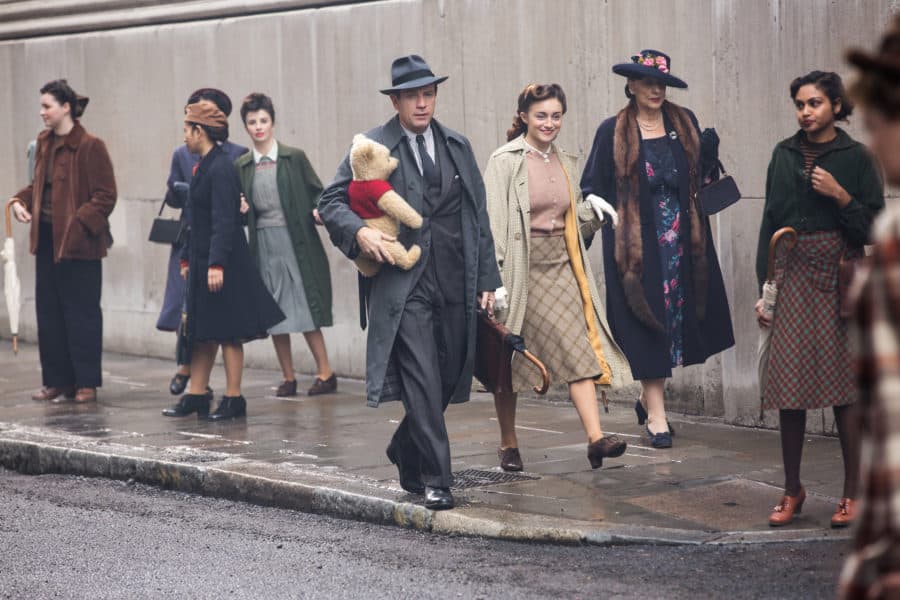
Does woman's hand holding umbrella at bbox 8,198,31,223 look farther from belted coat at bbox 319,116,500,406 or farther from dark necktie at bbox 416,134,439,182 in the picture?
dark necktie at bbox 416,134,439,182

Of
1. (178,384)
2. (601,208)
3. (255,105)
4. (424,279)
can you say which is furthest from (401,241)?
(178,384)

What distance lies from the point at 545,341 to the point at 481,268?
0.81m

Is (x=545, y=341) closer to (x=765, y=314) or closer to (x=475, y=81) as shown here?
(x=765, y=314)

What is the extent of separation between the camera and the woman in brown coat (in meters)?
10.7

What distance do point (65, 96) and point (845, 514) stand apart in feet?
21.6

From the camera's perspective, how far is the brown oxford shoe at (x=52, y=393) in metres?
11.1

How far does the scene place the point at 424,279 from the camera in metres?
6.98

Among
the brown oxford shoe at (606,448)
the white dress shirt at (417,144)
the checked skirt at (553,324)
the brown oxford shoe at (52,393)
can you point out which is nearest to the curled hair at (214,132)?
the brown oxford shoe at (52,393)

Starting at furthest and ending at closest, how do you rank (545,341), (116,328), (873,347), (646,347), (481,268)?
1. (116,328)
2. (646,347)
3. (545,341)
4. (481,268)
5. (873,347)

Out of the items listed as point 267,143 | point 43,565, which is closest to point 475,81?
point 267,143

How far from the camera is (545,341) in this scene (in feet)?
25.6

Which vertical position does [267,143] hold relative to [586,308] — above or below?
above

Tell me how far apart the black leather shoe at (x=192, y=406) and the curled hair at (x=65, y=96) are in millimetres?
2219

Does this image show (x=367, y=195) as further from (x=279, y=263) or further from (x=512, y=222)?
(x=279, y=263)
